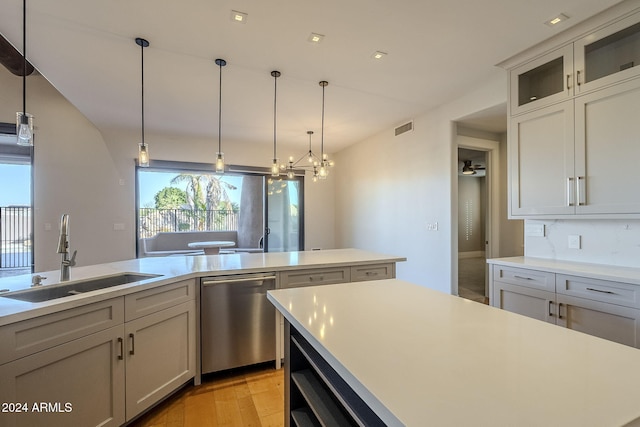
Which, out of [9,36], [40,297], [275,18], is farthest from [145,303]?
[9,36]

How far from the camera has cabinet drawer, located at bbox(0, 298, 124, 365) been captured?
121 cm

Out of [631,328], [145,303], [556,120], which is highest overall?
[556,120]

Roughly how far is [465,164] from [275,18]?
595 cm

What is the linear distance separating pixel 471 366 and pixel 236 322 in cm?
196

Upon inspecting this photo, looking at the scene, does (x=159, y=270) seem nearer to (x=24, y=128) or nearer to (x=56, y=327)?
(x=56, y=327)

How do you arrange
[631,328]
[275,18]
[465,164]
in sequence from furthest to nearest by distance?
1. [465,164]
2. [275,18]
3. [631,328]

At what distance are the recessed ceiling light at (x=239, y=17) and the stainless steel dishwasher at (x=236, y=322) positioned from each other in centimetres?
195

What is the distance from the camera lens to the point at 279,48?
2551 millimetres

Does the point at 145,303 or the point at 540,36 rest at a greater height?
the point at 540,36

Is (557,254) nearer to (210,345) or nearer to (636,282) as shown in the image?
(636,282)

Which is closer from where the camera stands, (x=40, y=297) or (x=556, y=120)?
(x=40, y=297)

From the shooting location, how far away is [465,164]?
677 cm

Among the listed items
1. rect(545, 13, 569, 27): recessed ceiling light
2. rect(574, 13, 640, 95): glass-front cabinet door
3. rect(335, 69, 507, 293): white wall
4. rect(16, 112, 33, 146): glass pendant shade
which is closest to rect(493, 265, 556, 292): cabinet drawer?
rect(335, 69, 507, 293): white wall

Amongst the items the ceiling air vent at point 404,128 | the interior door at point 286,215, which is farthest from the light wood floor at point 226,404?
the interior door at point 286,215
